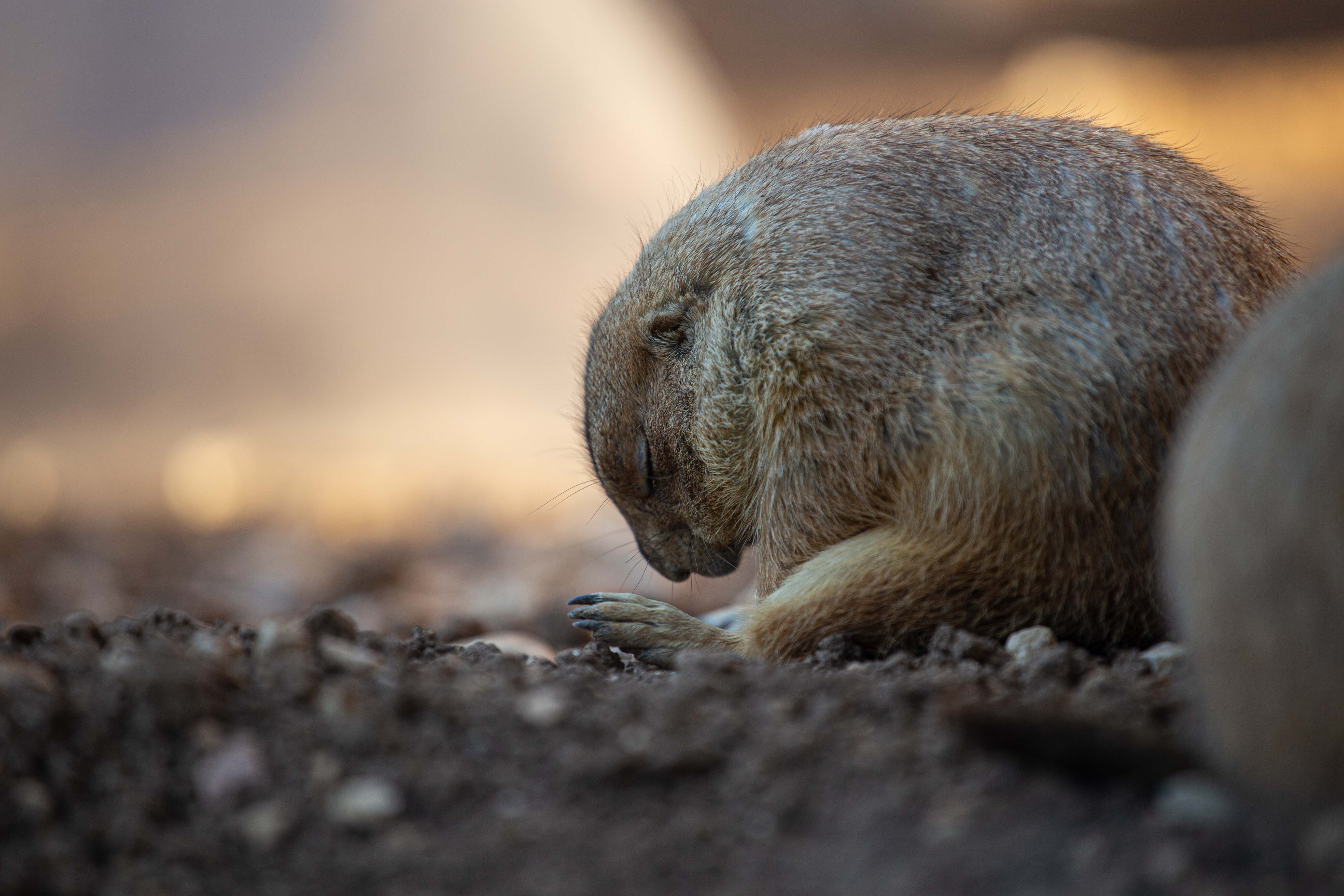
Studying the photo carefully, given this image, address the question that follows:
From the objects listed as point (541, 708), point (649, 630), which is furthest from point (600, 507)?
point (541, 708)

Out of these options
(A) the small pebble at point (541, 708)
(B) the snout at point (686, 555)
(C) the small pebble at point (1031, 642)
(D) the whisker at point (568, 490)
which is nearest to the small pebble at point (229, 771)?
(A) the small pebble at point (541, 708)

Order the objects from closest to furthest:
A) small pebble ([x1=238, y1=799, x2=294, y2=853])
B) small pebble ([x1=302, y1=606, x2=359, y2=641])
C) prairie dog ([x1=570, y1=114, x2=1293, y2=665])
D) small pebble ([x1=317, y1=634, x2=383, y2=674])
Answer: small pebble ([x1=238, y1=799, x2=294, y2=853]), small pebble ([x1=317, y1=634, x2=383, y2=674]), small pebble ([x1=302, y1=606, x2=359, y2=641]), prairie dog ([x1=570, y1=114, x2=1293, y2=665])

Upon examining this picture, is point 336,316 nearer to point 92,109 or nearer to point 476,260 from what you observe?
point 476,260

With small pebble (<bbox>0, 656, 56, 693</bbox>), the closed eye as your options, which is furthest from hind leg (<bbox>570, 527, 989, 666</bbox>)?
small pebble (<bbox>0, 656, 56, 693</bbox>)

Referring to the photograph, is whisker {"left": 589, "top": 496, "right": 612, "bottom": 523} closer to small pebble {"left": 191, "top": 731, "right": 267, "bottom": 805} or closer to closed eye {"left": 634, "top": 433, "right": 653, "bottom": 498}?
closed eye {"left": 634, "top": 433, "right": 653, "bottom": 498}

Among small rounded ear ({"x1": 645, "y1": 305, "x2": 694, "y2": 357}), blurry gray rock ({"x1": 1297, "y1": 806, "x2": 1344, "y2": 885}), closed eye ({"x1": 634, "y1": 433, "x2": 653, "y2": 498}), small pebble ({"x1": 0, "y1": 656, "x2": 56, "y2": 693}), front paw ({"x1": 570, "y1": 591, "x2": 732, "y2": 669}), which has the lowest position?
blurry gray rock ({"x1": 1297, "y1": 806, "x2": 1344, "y2": 885})

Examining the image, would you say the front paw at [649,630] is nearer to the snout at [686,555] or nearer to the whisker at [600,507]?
the snout at [686,555]

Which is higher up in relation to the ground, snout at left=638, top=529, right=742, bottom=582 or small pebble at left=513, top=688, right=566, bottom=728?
snout at left=638, top=529, right=742, bottom=582

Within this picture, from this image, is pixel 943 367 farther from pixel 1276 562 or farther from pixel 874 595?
pixel 1276 562
